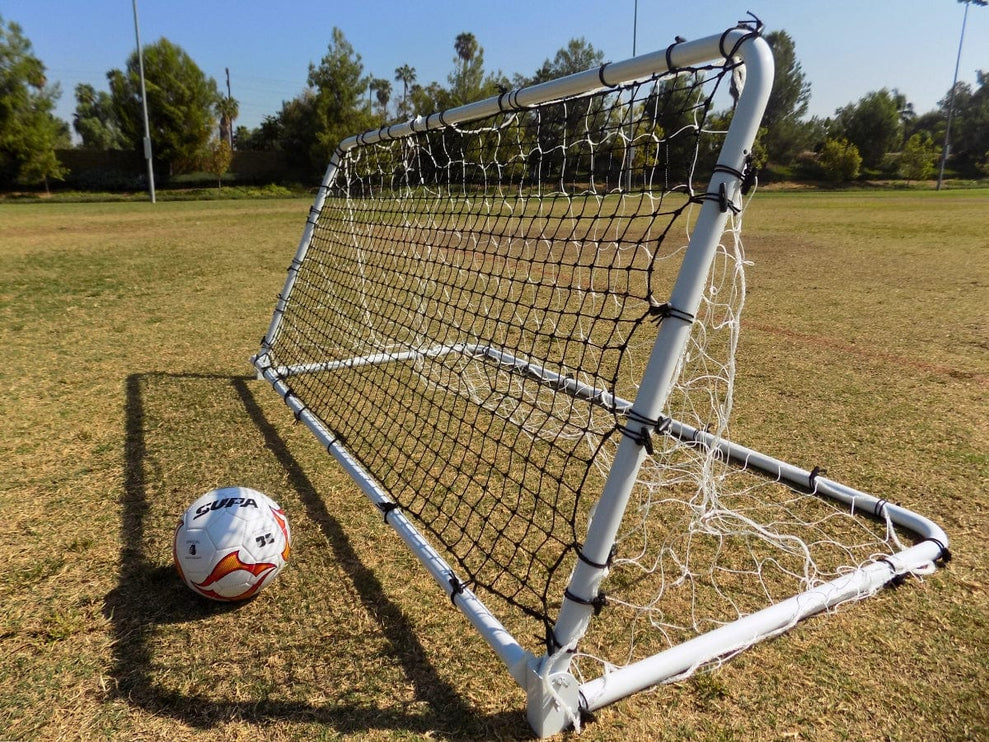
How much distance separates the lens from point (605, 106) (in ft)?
9.51

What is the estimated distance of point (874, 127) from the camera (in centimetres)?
5372

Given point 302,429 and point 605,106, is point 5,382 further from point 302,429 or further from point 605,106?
point 605,106

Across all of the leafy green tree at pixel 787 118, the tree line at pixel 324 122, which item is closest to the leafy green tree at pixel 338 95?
the tree line at pixel 324 122

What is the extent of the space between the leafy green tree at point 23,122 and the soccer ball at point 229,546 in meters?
42.9

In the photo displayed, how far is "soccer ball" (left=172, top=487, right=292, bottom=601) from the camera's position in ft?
7.98

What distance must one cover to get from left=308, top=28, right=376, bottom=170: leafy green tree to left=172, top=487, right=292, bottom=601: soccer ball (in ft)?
147

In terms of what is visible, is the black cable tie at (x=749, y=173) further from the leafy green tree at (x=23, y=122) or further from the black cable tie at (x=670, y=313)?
the leafy green tree at (x=23, y=122)

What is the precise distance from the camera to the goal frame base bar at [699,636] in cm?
192

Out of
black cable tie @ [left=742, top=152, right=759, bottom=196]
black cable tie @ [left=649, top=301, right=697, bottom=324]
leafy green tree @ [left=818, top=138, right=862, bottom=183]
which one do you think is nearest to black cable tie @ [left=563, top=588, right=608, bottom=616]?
black cable tie @ [left=649, top=301, right=697, bottom=324]

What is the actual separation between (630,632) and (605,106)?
7.51ft

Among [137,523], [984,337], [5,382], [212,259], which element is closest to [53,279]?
[212,259]

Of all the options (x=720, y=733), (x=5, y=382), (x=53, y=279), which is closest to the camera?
(x=720, y=733)

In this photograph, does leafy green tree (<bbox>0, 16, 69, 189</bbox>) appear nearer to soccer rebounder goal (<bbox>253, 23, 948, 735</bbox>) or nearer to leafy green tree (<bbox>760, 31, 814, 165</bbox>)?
soccer rebounder goal (<bbox>253, 23, 948, 735</bbox>)

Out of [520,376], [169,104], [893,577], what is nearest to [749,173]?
[893,577]
